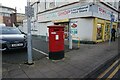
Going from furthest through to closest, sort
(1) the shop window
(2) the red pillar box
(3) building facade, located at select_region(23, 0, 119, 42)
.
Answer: (1) the shop window
(3) building facade, located at select_region(23, 0, 119, 42)
(2) the red pillar box

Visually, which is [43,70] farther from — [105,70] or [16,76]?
[105,70]

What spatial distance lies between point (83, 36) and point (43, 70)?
8550mm

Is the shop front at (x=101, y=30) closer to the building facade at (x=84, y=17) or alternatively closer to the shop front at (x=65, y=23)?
the building facade at (x=84, y=17)

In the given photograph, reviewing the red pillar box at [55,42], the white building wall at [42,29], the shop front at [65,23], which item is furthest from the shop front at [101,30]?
the white building wall at [42,29]

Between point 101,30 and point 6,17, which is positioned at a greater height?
point 6,17

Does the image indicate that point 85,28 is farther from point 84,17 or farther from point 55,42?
point 55,42

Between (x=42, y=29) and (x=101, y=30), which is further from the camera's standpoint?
(x=42, y=29)

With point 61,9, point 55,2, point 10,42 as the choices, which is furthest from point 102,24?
point 10,42

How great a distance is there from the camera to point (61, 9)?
1512 cm

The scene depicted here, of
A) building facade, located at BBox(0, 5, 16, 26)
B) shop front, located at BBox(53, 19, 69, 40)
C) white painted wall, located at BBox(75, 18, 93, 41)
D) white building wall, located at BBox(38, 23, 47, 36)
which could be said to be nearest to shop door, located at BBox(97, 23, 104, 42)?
white painted wall, located at BBox(75, 18, 93, 41)

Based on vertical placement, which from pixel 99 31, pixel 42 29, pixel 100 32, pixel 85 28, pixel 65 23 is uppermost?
pixel 65 23

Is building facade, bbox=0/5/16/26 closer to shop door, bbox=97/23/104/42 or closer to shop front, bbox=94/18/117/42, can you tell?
shop front, bbox=94/18/117/42

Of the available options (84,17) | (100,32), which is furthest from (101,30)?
(84,17)

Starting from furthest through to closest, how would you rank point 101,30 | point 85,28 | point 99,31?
point 101,30
point 99,31
point 85,28
